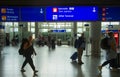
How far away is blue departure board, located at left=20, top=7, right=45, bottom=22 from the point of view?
11.3 metres

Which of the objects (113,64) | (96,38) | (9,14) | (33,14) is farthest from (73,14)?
(96,38)

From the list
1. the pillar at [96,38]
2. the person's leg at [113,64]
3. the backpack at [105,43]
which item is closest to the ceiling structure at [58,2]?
the backpack at [105,43]

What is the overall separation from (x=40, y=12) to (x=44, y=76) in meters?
2.50

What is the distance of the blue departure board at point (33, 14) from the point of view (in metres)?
11.3

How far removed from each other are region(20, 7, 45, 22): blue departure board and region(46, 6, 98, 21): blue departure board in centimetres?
27

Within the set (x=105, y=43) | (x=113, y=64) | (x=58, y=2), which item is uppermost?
(x=58, y=2)

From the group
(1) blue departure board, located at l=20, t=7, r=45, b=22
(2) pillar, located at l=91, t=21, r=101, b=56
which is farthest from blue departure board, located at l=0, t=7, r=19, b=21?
(2) pillar, located at l=91, t=21, r=101, b=56

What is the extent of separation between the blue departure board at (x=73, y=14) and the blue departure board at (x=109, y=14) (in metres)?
0.21

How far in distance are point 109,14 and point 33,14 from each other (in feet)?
9.53

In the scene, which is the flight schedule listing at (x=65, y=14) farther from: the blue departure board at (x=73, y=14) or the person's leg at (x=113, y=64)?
the person's leg at (x=113, y=64)

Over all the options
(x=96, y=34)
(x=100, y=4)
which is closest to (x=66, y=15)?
(x=100, y=4)

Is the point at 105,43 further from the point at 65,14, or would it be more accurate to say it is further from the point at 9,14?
the point at 9,14

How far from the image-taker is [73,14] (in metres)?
11.2

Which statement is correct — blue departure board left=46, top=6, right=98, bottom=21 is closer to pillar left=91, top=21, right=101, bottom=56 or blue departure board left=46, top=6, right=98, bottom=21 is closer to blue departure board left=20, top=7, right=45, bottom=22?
blue departure board left=20, top=7, right=45, bottom=22
